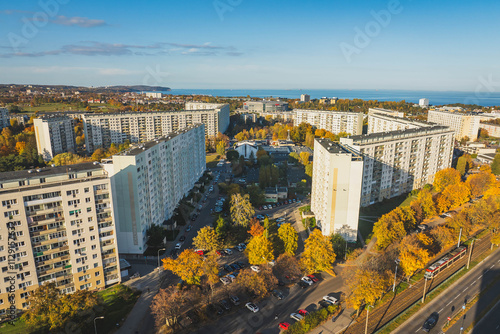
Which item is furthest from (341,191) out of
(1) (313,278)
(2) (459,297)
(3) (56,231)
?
(3) (56,231)

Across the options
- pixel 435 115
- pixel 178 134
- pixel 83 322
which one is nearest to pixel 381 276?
pixel 83 322

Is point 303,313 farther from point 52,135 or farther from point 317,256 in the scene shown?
point 52,135

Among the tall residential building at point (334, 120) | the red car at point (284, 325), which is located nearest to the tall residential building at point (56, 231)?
the red car at point (284, 325)

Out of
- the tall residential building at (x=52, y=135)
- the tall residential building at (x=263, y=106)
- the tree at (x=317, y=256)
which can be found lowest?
the tree at (x=317, y=256)

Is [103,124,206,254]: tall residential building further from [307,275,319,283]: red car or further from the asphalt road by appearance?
the asphalt road

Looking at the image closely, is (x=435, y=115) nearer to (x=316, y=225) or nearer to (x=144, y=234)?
(x=316, y=225)

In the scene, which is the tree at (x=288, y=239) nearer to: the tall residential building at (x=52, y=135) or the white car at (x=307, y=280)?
the white car at (x=307, y=280)
